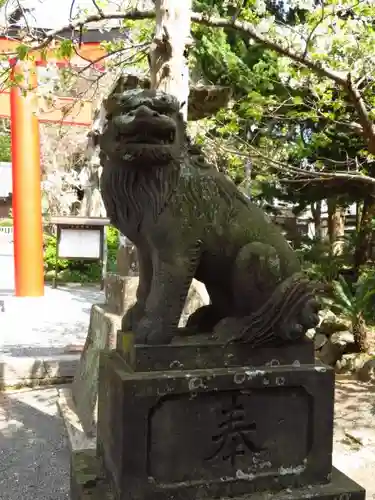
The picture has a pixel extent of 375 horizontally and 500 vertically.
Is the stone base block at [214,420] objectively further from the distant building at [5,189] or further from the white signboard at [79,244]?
the distant building at [5,189]

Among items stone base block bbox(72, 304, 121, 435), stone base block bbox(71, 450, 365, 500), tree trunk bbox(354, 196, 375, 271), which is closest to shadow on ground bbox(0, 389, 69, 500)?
stone base block bbox(72, 304, 121, 435)

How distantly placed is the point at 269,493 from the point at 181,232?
3.85 feet

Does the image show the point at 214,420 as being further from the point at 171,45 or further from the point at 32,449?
the point at 171,45

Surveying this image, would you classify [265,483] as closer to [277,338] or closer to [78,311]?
[277,338]

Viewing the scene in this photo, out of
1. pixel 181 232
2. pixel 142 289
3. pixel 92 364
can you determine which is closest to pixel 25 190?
pixel 92 364

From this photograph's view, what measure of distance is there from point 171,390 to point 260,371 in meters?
0.40

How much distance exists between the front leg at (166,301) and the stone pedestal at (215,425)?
0.05 metres

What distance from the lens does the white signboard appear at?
42.1 ft

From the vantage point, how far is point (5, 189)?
2700 centimetres

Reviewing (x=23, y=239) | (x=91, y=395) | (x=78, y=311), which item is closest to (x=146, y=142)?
(x=91, y=395)

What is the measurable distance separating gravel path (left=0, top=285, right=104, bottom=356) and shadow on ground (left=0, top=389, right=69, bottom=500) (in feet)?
4.93

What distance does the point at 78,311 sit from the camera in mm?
10297

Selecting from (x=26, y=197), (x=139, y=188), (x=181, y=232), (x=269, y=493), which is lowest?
(x=269, y=493)

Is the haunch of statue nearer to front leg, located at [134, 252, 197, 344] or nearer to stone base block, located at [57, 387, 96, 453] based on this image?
front leg, located at [134, 252, 197, 344]
